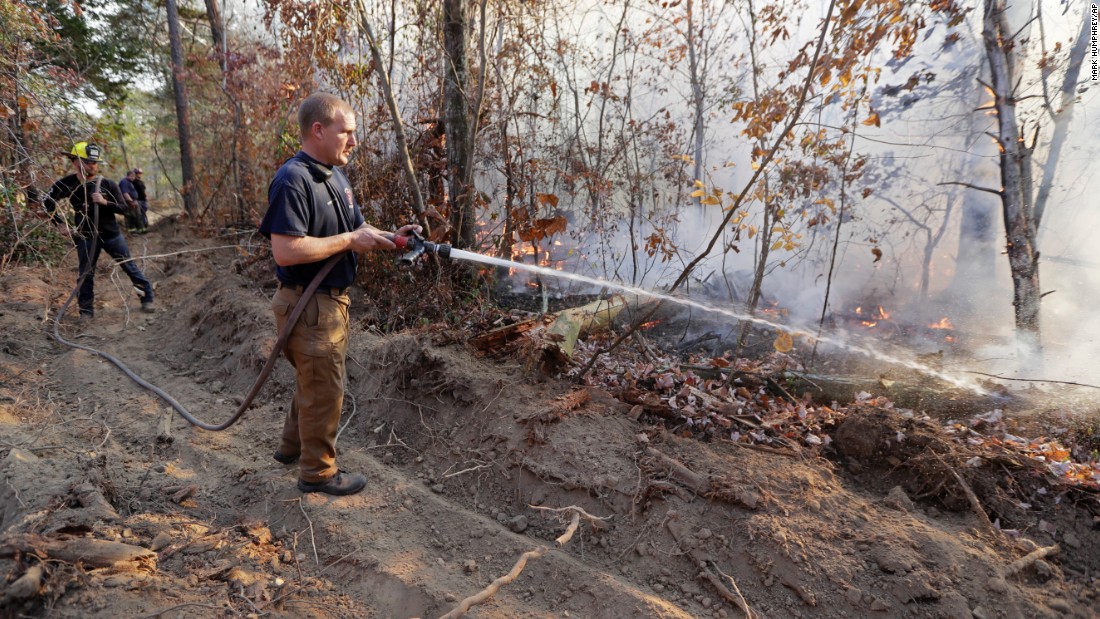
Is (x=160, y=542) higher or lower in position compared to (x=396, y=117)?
lower

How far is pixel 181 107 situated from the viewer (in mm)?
12711

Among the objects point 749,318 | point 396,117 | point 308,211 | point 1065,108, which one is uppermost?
point 1065,108

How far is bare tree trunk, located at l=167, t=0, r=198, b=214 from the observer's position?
479 inches

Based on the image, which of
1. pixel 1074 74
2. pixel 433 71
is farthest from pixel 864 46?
pixel 1074 74

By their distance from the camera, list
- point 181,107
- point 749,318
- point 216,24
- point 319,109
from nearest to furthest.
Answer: point 319,109 < point 749,318 < point 216,24 < point 181,107

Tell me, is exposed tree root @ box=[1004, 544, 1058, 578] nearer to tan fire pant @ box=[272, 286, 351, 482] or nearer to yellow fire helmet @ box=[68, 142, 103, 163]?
tan fire pant @ box=[272, 286, 351, 482]

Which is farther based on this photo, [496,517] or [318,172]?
[496,517]

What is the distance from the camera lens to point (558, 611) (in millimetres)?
2758

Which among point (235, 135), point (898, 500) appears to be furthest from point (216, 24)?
point (898, 500)

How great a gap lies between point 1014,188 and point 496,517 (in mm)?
6838

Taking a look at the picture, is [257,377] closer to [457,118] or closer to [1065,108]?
[457,118]

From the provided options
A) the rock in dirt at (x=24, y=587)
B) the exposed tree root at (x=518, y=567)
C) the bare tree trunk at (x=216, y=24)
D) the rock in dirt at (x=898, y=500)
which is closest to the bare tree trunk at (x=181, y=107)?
the bare tree trunk at (x=216, y=24)

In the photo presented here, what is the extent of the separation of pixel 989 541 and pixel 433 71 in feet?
23.5

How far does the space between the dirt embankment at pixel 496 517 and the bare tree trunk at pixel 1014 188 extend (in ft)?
12.2
